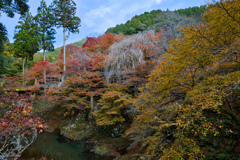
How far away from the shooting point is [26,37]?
1355 cm

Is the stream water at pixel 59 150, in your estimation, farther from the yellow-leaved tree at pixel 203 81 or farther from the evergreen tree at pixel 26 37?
the evergreen tree at pixel 26 37

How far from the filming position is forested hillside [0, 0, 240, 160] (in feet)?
9.44

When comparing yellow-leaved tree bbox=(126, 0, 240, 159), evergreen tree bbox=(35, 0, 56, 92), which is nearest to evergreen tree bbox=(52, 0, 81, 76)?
evergreen tree bbox=(35, 0, 56, 92)

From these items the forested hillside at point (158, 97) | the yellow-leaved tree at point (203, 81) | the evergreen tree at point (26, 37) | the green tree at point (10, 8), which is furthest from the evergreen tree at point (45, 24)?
the yellow-leaved tree at point (203, 81)

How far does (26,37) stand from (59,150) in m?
12.6

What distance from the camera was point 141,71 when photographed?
7902 mm

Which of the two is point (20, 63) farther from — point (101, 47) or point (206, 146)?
point (206, 146)

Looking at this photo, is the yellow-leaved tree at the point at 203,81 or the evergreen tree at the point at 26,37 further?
the evergreen tree at the point at 26,37

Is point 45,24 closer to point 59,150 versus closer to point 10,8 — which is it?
point 10,8

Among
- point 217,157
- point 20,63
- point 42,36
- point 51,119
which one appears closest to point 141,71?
point 217,157

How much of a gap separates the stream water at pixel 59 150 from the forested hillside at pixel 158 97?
0.61m

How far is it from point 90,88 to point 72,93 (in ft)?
5.74

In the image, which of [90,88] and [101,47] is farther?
[101,47]

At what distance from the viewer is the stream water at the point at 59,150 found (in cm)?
705
